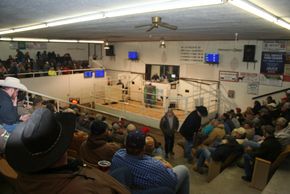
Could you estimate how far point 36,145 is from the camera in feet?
3.67

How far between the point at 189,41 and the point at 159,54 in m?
1.80

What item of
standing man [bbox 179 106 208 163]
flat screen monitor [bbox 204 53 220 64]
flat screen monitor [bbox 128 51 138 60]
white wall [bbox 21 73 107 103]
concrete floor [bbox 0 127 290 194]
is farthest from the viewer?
flat screen monitor [bbox 128 51 138 60]

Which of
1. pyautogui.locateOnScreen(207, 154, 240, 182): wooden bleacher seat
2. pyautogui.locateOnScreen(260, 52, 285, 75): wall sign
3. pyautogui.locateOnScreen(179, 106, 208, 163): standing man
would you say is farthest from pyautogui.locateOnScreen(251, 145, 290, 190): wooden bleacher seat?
pyautogui.locateOnScreen(260, 52, 285, 75): wall sign

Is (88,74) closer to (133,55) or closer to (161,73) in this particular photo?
(133,55)

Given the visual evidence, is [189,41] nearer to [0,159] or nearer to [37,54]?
[37,54]

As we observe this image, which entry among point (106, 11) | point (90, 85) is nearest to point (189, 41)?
point (90, 85)

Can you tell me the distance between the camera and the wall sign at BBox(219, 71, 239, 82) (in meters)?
9.69

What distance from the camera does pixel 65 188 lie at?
Answer: 1.10 metres

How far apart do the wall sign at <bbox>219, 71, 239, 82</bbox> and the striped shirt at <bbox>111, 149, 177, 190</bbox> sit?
8.34 metres

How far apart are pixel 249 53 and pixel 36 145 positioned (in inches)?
368

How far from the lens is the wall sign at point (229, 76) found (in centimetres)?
969

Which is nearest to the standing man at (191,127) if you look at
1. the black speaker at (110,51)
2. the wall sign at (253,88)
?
the wall sign at (253,88)

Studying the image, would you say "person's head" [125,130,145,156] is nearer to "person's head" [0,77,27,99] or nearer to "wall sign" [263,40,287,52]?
"person's head" [0,77,27,99]

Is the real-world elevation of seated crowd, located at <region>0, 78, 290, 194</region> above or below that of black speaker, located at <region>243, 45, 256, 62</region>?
below
